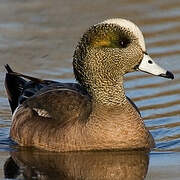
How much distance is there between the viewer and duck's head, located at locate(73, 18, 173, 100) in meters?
11.7

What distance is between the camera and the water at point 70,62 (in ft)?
37.3

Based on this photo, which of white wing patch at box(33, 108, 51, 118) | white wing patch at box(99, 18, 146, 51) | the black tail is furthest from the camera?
the black tail

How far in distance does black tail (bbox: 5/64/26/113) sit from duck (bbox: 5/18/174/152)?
1.18 meters

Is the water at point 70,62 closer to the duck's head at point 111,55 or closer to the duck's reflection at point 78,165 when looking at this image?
the duck's reflection at point 78,165

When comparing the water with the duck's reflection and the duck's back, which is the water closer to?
the duck's reflection

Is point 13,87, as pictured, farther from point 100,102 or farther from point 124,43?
point 124,43

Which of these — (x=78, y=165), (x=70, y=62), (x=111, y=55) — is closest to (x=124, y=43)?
(x=111, y=55)

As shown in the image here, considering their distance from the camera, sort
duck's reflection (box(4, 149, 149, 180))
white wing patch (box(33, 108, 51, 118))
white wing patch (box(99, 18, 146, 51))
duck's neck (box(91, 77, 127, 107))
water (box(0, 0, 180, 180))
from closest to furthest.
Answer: duck's reflection (box(4, 149, 149, 180)) → water (box(0, 0, 180, 180)) → white wing patch (box(99, 18, 146, 51)) → duck's neck (box(91, 77, 127, 107)) → white wing patch (box(33, 108, 51, 118))

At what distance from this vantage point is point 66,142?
11.8 metres

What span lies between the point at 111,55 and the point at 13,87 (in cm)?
199

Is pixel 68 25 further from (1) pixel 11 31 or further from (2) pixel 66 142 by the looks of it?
(2) pixel 66 142

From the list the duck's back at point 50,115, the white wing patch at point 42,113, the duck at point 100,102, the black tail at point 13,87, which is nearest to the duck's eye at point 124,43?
the duck at point 100,102

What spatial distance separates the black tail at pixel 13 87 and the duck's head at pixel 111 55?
1.58m

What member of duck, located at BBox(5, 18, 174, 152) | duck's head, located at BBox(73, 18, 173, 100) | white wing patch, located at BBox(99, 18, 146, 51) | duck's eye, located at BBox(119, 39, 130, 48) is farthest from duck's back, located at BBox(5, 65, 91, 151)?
white wing patch, located at BBox(99, 18, 146, 51)
